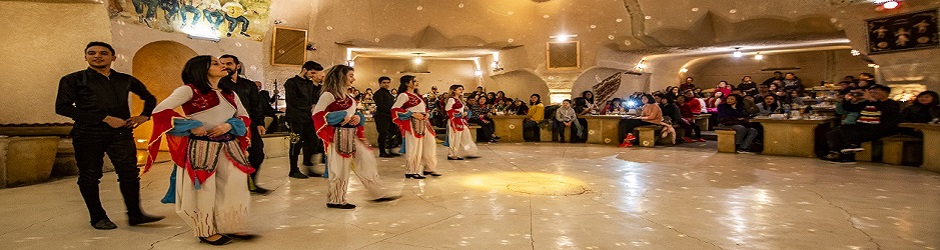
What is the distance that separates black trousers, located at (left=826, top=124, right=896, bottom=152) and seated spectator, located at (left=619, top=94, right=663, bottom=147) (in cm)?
332

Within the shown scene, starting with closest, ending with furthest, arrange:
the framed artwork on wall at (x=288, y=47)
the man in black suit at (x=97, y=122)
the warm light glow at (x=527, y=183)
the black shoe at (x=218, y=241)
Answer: the black shoe at (x=218, y=241)
the man in black suit at (x=97, y=122)
the warm light glow at (x=527, y=183)
the framed artwork on wall at (x=288, y=47)

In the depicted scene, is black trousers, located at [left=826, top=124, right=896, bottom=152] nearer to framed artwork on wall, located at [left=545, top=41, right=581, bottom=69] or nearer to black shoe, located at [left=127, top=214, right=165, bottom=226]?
framed artwork on wall, located at [left=545, top=41, right=581, bottom=69]

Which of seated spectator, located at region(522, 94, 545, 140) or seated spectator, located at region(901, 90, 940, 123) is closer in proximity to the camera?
seated spectator, located at region(901, 90, 940, 123)

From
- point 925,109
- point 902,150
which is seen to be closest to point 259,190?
point 902,150

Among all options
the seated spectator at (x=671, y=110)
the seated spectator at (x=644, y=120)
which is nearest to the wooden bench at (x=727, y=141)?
the seated spectator at (x=644, y=120)

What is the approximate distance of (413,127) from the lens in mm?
6027

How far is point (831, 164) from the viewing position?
786 cm

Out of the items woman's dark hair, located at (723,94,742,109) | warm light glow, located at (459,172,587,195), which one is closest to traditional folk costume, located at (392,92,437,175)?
warm light glow, located at (459,172,587,195)

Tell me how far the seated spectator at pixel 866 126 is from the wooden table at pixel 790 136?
36 cm

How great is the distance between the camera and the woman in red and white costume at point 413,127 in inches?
235

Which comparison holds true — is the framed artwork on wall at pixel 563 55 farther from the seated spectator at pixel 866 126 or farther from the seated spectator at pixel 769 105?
the seated spectator at pixel 866 126

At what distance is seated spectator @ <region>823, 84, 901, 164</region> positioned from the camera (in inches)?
314

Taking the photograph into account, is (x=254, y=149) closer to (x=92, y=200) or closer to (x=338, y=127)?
(x=338, y=127)

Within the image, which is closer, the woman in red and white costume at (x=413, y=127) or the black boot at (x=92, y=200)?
the black boot at (x=92, y=200)
